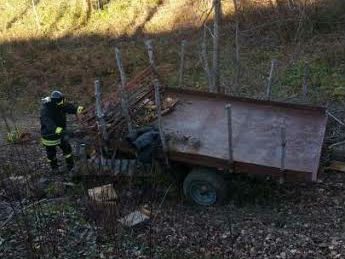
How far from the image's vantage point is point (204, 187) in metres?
8.02

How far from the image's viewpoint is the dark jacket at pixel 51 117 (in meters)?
9.21

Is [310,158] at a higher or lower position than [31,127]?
higher

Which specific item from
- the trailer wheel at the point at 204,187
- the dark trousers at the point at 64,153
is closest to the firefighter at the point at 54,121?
the dark trousers at the point at 64,153

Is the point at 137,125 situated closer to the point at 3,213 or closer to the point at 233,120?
the point at 233,120

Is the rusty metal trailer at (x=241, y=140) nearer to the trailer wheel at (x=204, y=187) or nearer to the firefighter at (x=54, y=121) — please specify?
the trailer wheel at (x=204, y=187)

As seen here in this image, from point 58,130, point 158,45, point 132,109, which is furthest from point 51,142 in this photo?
point 158,45

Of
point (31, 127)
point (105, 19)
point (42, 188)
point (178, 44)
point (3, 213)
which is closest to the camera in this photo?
point (3, 213)

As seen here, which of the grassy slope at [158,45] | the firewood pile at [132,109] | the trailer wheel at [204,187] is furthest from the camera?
the grassy slope at [158,45]

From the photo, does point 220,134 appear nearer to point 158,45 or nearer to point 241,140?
point 241,140

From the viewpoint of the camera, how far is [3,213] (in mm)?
7785

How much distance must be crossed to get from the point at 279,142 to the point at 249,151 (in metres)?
0.50

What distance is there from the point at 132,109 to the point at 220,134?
161cm

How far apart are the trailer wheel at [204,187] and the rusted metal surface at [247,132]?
0.21m

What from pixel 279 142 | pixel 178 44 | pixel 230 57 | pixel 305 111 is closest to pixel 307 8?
pixel 230 57
